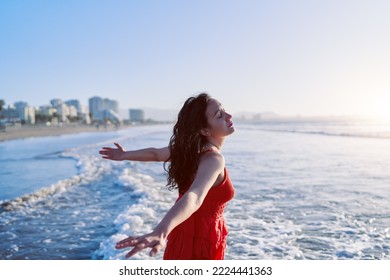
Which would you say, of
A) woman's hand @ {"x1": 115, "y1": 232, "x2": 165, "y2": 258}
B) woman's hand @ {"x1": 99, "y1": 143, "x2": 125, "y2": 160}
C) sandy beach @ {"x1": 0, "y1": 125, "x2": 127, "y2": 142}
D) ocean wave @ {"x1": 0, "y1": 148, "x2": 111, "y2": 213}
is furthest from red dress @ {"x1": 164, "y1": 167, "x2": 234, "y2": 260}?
sandy beach @ {"x1": 0, "y1": 125, "x2": 127, "y2": 142}

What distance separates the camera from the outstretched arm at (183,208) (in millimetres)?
1378

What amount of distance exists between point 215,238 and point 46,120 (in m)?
124

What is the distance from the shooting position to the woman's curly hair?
189 centimetres

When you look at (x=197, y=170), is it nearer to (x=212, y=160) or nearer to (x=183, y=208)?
(x=212, y=160)

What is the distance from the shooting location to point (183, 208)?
5.08ft

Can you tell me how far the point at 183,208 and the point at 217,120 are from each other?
55cm

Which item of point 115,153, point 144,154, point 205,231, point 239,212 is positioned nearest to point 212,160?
point 205,231

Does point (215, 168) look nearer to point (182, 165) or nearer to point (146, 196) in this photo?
point (182, 165)

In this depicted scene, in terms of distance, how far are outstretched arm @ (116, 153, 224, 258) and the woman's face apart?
0.59ft

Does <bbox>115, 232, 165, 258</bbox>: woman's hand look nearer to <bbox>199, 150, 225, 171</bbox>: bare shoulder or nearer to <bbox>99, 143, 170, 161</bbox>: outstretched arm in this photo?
<bbox>199, 150, 225, 171</bbox>: bare shoulder

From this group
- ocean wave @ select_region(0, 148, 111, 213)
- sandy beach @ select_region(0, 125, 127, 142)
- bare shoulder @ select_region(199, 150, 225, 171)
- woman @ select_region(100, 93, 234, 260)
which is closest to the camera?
bare shoulder @ select_region(199, 150, 225, 171)

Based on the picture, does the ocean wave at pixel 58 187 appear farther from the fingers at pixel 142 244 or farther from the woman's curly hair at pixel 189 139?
the fingers at pixel 142 244

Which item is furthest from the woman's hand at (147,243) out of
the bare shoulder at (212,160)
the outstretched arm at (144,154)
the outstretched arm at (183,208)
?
the outstretched arm at (144,154)
